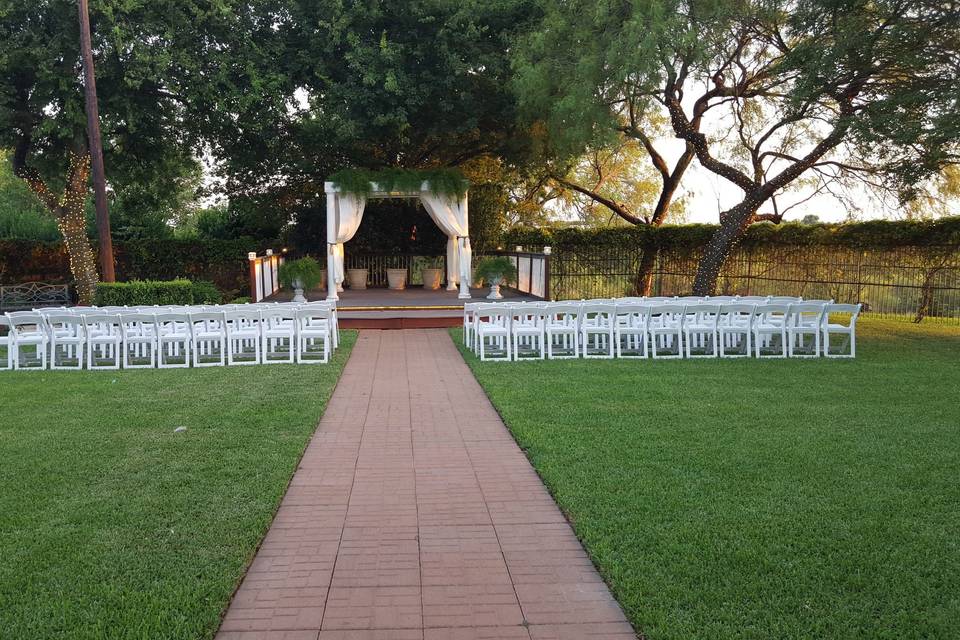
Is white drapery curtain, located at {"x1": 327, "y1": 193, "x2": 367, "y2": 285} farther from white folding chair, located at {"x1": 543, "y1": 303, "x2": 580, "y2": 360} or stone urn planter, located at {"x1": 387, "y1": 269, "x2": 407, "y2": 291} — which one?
white folding chair, located at {"x1": 543, "y1": 303, "x2": 580, "y2": 360}

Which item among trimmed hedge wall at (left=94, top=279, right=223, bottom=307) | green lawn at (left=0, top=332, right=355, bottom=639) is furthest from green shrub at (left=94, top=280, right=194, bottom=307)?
green lawn at (left=0, top=332, right=355, bottom=639)

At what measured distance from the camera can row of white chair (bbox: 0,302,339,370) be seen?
10.5 metres

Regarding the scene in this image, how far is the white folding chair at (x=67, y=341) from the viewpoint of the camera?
1039 centimetres

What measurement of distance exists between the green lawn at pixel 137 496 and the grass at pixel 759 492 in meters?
Answer: 1.96

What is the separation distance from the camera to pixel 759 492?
507 cm

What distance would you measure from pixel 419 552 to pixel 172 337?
25.9 feet

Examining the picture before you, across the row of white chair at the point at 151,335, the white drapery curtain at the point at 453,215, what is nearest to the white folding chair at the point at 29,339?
the row of white chair at the point at 151,335

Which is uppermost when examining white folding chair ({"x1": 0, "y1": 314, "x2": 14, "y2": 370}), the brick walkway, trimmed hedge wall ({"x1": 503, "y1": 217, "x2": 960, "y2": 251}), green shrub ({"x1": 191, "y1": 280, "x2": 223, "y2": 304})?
trimmed hedge wall ({"x1": 503, "y1": 217, "x2": 960, "y2": 251})

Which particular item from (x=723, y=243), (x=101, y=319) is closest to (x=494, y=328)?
(x=101, y=319)

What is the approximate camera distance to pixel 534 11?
757 inches

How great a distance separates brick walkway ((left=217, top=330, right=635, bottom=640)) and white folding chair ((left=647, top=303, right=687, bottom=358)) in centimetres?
484

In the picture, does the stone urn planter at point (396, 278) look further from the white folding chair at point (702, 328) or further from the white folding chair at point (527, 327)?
the white folding chair at point (702, 328)

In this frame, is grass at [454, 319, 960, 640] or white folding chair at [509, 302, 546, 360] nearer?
grass at [454, 319, 960, 640]

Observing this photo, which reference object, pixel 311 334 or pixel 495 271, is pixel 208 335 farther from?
pixel 495 271
